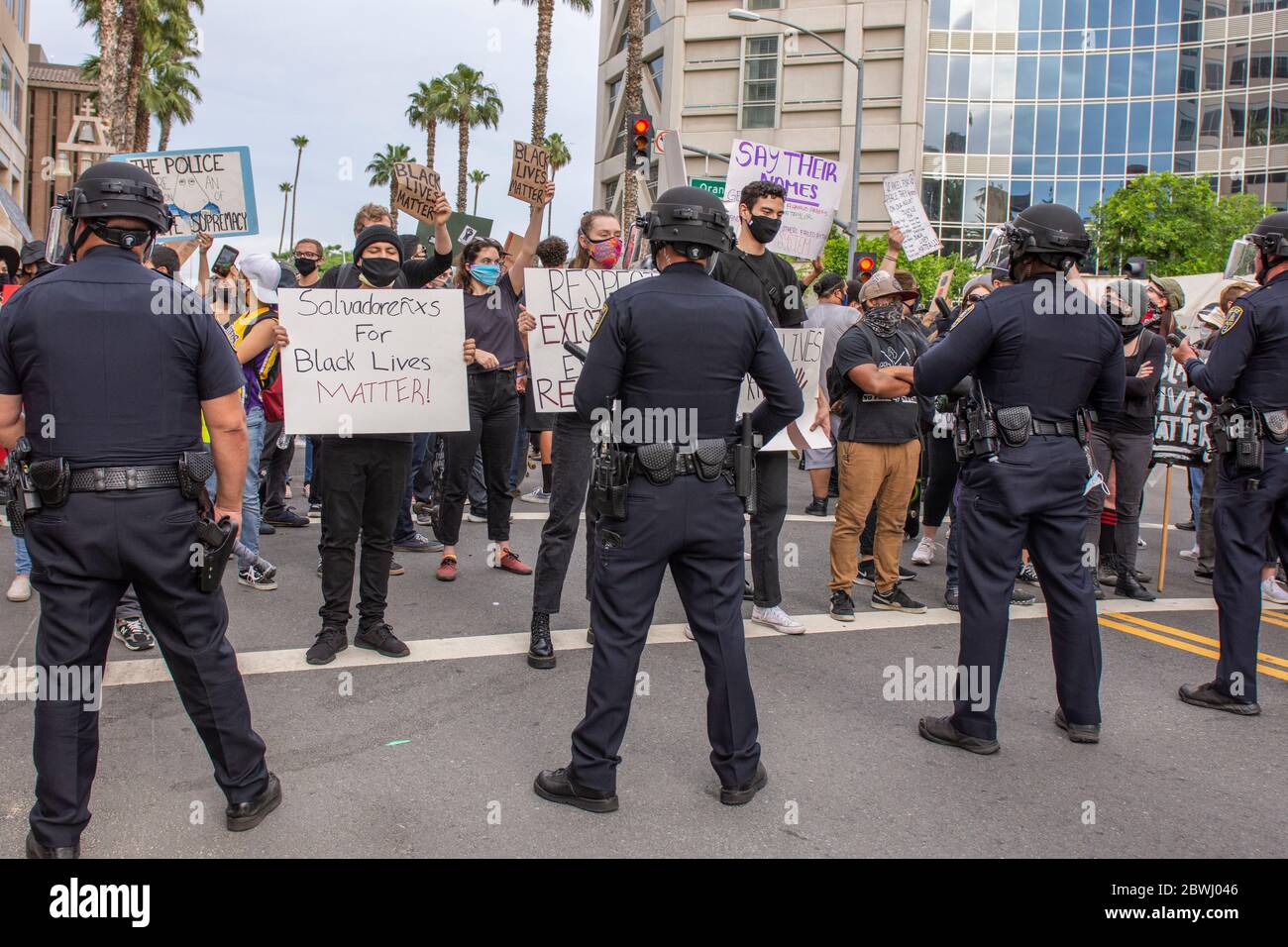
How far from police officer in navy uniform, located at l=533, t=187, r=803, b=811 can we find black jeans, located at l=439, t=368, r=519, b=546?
10.2ft

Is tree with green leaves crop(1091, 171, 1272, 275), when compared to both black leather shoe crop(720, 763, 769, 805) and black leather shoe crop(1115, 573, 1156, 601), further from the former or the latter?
black leather shoe crop(720, 763, 769, 805)

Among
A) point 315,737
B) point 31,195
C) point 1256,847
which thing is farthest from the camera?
point 31,195

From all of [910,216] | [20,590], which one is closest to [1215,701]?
[910,216]

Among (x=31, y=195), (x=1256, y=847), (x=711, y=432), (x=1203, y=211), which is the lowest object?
(x=1256, y=847)

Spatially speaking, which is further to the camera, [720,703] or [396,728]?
[396,728]

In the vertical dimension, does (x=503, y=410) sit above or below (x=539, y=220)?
below

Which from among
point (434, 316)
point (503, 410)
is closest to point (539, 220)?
point (434, 316)

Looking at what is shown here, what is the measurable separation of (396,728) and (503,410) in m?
2.92

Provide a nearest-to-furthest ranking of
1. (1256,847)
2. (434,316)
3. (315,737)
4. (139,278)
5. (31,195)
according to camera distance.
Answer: (139,278)
(1256,847)
(315,737)
(434,316)
(31,195)

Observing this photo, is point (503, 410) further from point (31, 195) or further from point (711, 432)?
point (31, 195)

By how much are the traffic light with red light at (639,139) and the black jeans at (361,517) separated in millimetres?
10278

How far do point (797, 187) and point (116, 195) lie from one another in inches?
255

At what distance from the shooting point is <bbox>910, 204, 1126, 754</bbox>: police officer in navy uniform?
14.2 feet

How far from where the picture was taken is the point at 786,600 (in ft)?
22.9
